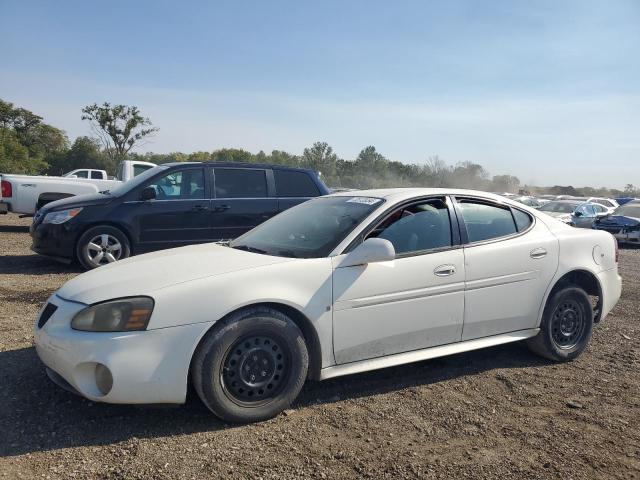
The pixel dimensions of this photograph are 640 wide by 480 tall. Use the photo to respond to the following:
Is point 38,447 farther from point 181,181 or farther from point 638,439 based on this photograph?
point 181,181

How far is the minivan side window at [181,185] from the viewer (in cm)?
791

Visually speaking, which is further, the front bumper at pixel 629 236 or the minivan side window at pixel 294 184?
the front bumper at pixel 629 236

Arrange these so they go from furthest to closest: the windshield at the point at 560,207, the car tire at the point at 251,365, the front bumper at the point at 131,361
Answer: the windshield at the point at 560,207, the car tire at the point at 251,365, the front bumper at the point at 131,361

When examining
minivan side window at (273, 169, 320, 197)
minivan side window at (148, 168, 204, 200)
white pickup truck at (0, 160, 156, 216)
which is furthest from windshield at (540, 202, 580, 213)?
minivan side window at (148, 168, 204, 200)

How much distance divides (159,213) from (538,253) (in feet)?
17.5

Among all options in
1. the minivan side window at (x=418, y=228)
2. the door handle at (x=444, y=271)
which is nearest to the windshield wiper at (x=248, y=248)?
the minivan side window at (x=418, y=228)

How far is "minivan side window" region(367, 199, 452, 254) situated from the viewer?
3.87 m

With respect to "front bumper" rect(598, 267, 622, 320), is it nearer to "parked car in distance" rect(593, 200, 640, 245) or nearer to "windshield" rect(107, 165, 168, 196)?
"windshield" rect(107, 165, 168, 196)

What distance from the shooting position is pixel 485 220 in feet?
14.3

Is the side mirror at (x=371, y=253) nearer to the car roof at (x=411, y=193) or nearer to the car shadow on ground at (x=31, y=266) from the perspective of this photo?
the car roof at (x=411, y=193)

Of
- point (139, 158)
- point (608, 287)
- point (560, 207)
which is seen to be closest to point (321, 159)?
point (139, 158)

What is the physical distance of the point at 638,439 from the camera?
3232 millimetres

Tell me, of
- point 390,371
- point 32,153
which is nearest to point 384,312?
point 390,371

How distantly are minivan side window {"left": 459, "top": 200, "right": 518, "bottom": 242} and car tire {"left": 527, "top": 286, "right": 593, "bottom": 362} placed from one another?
722 millimetres
